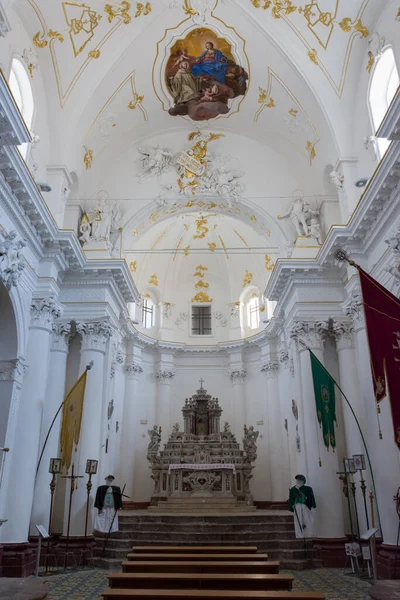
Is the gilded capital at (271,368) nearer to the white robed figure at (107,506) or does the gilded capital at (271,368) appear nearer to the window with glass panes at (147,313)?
the window with glass panes at (147,313)

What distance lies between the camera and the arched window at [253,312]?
2502 cm

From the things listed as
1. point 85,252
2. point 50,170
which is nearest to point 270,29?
point 50,170

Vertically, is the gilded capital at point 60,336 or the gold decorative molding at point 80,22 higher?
the gold decorative molding at point 80,22

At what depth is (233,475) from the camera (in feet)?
Result: 59.3

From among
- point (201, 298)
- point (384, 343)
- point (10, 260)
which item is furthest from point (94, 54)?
point (201, 298)

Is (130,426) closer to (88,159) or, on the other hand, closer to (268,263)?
(268,263)

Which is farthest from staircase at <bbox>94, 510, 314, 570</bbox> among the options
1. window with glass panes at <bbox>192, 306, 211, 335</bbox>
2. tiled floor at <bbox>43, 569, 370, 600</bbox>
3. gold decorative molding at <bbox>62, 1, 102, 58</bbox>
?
gold decorative molding at <bbox>62, 1, 102, 58</bbox>

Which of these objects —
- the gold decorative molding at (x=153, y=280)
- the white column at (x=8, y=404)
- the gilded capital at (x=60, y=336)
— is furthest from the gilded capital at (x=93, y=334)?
the gold decorative molding at (x=153, y=280)

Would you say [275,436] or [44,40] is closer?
[44,40]

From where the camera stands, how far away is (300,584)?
1061 centimetres

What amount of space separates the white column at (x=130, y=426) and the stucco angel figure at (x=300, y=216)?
32.5 feet

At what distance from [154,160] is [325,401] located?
1031 centimetres

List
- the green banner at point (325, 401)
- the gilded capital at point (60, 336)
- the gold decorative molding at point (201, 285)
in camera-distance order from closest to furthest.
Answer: the green banner at point (325, 401) < the gilded capital at point (60, 336) < the gold decorative molding at point (201, 285)

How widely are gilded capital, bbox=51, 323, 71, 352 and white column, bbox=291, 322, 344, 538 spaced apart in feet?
23.4
